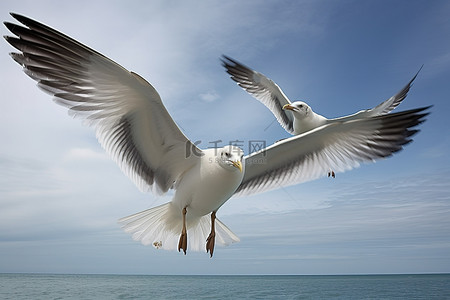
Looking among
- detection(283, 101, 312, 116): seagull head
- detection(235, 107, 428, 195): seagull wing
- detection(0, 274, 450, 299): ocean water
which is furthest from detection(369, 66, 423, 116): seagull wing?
detection(0, 274, 450, 299): ocean water

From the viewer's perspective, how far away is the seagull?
9.34ft

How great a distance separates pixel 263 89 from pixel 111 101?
15.0ft

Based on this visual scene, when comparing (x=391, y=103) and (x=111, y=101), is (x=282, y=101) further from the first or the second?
(x=111, y=101)

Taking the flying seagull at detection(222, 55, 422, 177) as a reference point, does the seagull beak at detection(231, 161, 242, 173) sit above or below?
below

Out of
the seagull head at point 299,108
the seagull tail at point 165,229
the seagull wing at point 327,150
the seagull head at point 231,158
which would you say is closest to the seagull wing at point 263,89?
the seagull head at point 299,108

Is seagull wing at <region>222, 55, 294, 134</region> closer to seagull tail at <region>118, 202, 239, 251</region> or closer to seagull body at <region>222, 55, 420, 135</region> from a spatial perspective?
seagull body at <region>222, 55, 420, 135</region>

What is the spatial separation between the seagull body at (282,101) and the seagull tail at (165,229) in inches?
82.7

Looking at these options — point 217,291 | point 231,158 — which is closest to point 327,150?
point 231,158

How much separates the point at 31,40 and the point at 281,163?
2.33 meters

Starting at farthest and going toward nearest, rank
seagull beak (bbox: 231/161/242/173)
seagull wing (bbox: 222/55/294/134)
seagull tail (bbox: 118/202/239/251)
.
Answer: seagull wing (bbox: 222/55/294/134) < seagull tail (bbox: 118/202/239/251) < seagull beak (bbox: 231/161/242/173)

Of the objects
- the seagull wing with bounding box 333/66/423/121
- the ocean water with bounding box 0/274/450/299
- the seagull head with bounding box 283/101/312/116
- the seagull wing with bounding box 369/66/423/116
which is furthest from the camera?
the ocean water with bounding box 0/274/450/299

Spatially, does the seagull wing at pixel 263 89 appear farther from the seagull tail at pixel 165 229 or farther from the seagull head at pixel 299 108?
the seagull tail at pixel 165 229

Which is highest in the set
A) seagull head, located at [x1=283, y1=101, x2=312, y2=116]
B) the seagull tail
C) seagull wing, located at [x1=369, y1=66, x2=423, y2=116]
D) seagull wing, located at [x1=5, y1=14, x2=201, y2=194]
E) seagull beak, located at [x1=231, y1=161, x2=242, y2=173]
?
seagull wing, located at [x1=369, y1=66, x2=423, y2=116]

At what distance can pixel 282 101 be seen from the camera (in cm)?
713
